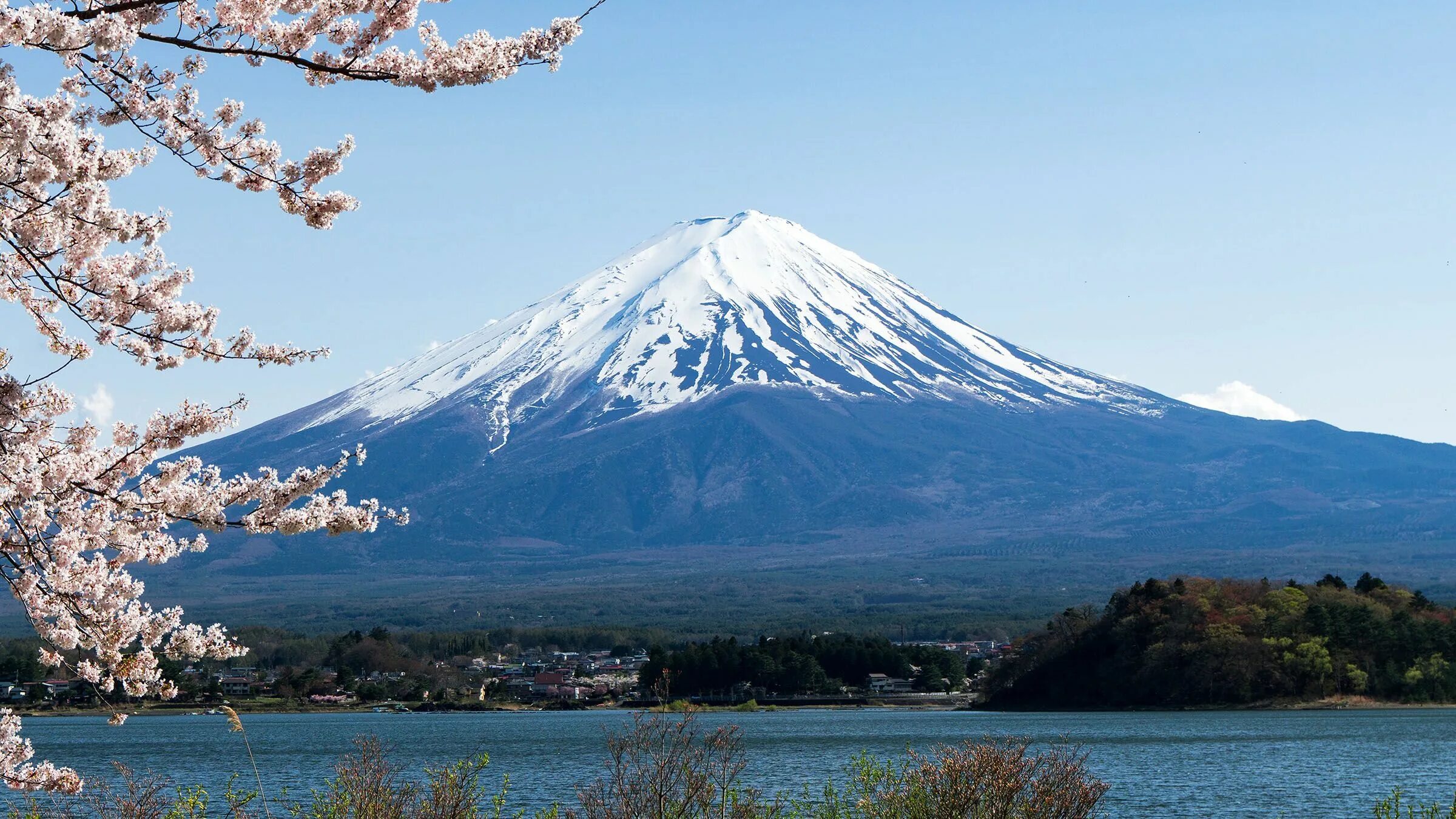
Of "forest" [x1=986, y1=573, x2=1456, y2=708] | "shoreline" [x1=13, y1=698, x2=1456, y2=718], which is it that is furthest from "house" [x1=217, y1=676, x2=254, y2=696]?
"forest" [x1=986, y1=573, x2=1456, y2=708]

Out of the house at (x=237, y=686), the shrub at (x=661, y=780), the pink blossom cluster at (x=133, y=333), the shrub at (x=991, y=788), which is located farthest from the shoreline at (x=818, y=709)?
the pink blossom cluster at (x=133, y=333)

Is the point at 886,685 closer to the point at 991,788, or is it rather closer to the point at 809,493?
the point at 991,788

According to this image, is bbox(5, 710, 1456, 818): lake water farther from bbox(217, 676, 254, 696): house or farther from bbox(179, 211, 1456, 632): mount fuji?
bbox(179, 211, 1456, 632): mount fuji

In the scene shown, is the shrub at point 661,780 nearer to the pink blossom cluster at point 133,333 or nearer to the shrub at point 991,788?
the shrub at point 991,788

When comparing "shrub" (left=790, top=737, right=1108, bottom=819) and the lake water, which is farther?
the lake water

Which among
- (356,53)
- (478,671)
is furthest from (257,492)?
(478,671)

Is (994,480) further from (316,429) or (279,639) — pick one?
(279,639)
